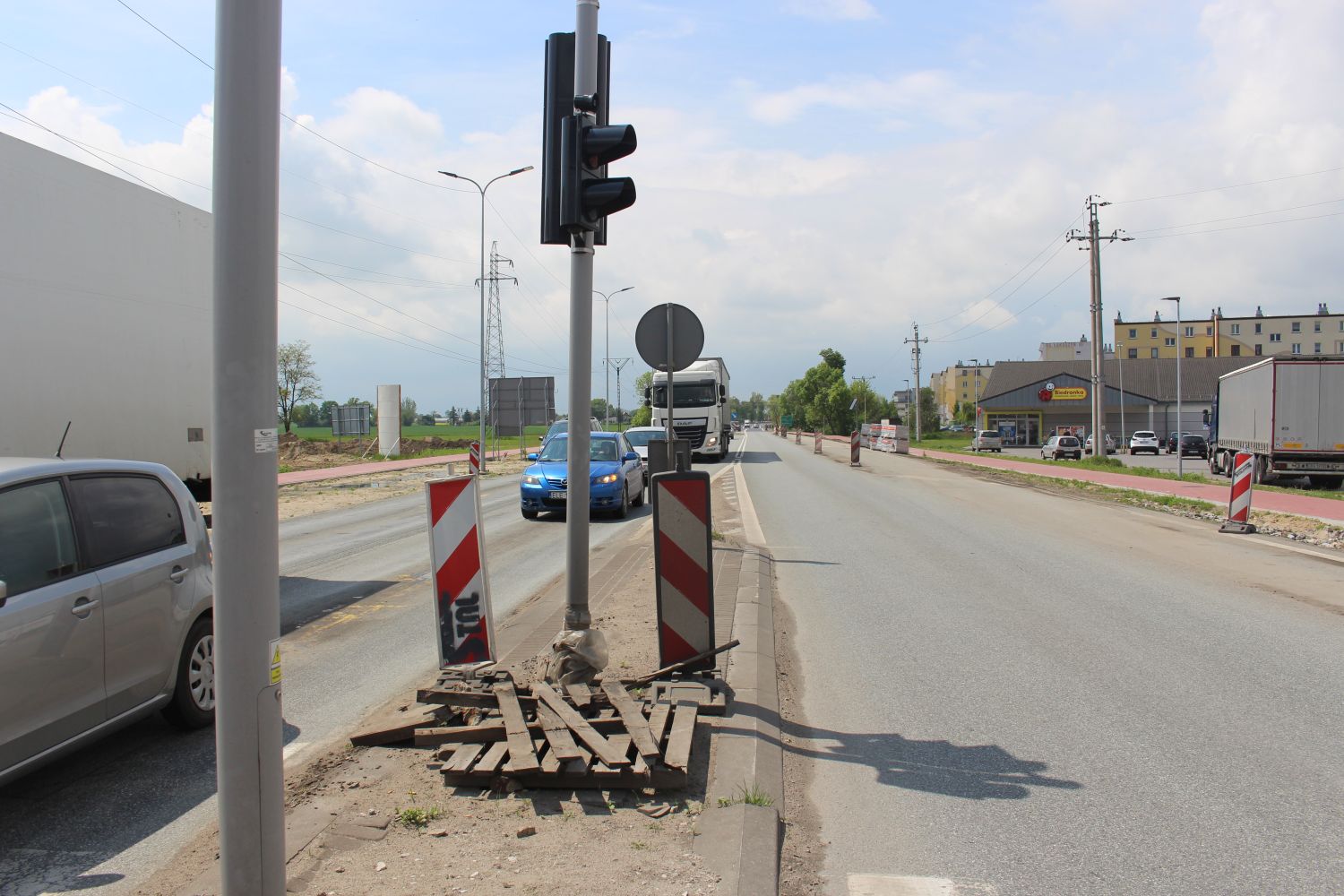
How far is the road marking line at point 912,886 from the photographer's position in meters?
3.44

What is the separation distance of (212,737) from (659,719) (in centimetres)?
263

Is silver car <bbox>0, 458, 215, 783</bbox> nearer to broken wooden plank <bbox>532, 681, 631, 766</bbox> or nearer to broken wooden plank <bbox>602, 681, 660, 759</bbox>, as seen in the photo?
broken wooden plank <bbox>532, 681, 631, 766</bbox>

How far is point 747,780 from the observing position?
4188 millimetres

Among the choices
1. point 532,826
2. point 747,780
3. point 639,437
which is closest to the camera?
point 532,826

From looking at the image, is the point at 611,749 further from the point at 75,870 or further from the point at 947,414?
the point at 947,414

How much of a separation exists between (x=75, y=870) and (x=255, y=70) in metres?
3.06

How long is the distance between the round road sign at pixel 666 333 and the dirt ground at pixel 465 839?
3497 mm

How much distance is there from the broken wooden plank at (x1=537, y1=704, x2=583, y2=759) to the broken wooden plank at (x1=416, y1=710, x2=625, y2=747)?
71mm

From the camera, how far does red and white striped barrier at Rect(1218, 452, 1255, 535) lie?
15.8 metres

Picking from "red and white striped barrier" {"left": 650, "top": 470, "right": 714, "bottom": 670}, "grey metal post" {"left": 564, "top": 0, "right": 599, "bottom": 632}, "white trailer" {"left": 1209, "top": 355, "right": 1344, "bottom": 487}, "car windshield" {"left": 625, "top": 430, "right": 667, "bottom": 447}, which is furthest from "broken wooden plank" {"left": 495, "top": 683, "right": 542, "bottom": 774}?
"white trailer" {"left": 1209, "top": 355, "right": 1344, "bottom": 487}

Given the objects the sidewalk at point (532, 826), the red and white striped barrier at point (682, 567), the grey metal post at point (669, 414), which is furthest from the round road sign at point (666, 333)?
the sidewalk at point (532, 826)

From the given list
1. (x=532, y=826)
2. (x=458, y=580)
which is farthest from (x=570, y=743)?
(x=458, y=580)

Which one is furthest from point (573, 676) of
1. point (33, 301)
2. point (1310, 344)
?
point (1310, 344)

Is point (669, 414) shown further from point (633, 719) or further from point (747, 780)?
point (747, 780)
